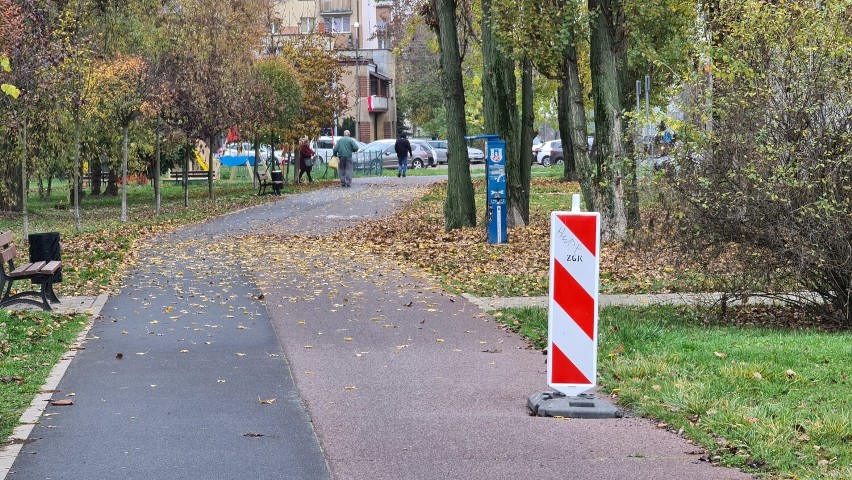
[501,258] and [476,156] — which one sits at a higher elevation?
[476,156]

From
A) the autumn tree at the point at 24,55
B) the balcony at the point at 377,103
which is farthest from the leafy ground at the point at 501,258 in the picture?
the balcony at the point at 377,103

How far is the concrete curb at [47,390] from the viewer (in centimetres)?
685

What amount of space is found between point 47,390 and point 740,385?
15.8 feet

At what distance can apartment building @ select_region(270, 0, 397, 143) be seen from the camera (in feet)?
264

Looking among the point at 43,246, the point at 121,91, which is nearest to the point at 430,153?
the point at 121,91

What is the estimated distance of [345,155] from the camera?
142ft

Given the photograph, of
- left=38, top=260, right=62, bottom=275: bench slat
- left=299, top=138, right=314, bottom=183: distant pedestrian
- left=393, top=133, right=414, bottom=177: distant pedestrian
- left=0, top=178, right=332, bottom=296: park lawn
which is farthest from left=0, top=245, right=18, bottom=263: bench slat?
left=393, top=133, right=414, bottom=177: distant pedestrian

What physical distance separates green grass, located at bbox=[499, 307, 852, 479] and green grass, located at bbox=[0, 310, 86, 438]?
13.2ft

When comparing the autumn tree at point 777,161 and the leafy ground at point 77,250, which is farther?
the autumn tree at point 777,161

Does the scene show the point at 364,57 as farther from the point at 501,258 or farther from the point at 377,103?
the point at 501,258

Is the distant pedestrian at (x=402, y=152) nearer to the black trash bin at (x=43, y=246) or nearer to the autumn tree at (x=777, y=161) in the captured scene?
the black trash bin at (x=43, y=246)

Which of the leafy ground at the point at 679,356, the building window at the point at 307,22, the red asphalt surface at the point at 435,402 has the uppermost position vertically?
the building window at the point at 307,22

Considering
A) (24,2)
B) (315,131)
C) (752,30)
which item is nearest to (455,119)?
(24,2)

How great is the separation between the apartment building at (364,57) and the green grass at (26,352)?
66614 millimetres
